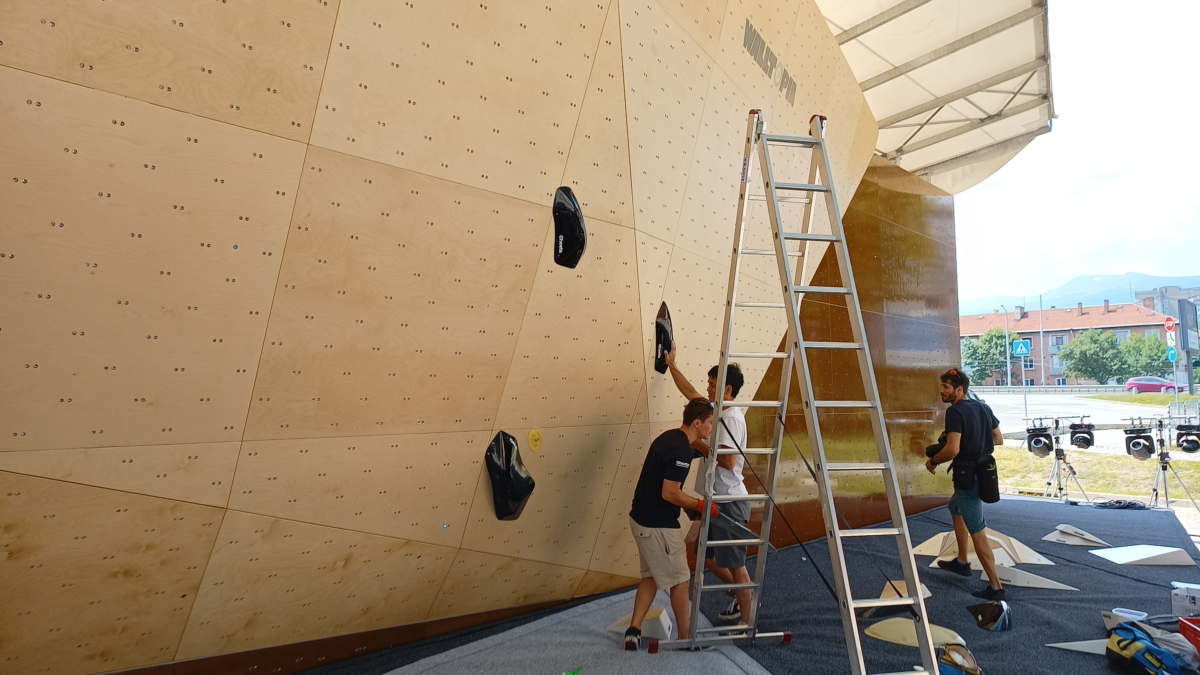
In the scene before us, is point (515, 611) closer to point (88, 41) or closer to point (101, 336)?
point (101, 336)

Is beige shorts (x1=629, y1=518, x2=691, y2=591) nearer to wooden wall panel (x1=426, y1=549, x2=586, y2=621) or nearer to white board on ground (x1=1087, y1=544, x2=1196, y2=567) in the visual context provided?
wooden wall panel (x1=426, y1=549, x2=586, y2=621)

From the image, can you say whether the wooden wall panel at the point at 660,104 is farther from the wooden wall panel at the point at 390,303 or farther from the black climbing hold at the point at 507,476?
the black climbing hold at the point at 507,476

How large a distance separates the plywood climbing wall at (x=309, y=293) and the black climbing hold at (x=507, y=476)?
0.23 feet

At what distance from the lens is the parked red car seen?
15523mm

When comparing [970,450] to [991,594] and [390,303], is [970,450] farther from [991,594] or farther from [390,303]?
[390,303]

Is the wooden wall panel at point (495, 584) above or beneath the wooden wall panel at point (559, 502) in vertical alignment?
beneath

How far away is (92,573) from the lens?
176cm

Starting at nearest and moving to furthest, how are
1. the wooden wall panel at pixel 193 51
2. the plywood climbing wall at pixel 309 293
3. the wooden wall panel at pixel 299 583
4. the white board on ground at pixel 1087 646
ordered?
the wooden wall panel at pixel 193 51, the plywood climbing wall at pixel 309 293, the wooden wall panel at pixel 299 583, the white board on ground at pixel 1087 646

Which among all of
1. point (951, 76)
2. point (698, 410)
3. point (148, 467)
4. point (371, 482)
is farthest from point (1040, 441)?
point (148, 467)

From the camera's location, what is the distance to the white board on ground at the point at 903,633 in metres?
3.06

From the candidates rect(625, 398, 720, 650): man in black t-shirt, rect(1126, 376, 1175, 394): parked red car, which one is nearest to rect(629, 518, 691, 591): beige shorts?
rect(625, 398, 720, 650): man in black t-shirt

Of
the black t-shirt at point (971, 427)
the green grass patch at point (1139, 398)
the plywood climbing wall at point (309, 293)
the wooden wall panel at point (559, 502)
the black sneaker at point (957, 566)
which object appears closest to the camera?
the plywood climbing wall at point (309, 293)

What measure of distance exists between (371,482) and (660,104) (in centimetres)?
208

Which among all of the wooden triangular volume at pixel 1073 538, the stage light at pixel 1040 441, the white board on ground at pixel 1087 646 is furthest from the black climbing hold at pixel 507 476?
the stage light at pixel 1040 441
